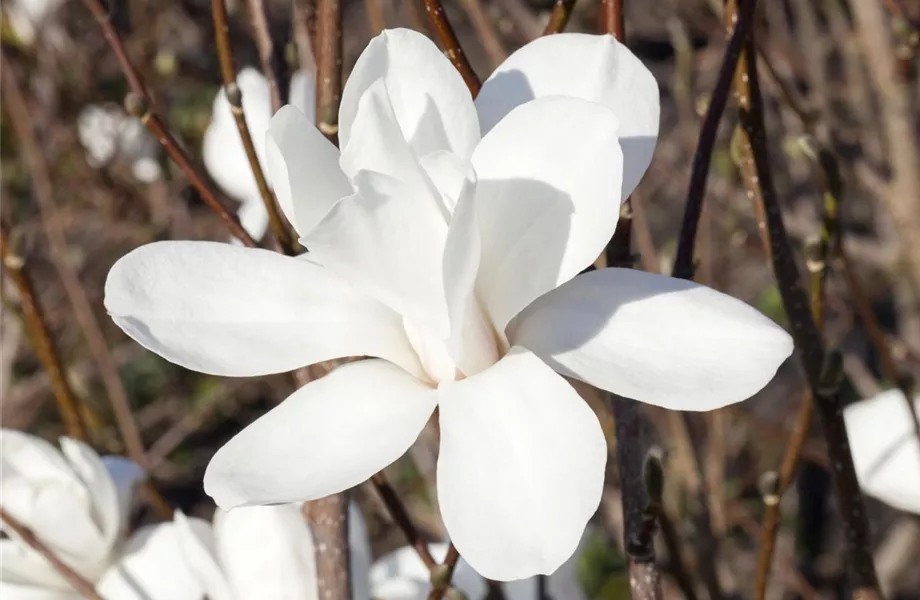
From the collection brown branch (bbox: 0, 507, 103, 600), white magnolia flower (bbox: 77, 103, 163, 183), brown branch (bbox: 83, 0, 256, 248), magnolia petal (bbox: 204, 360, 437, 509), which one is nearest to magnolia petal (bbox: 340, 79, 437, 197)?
magnolia petal (bbox: 204, 360, 437, 509)

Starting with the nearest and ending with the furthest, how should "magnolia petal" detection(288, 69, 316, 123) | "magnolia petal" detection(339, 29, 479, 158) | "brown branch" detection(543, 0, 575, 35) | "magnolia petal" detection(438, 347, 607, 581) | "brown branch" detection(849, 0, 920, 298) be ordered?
"magnolia petal" detection(438, 347, 607, 581) < "magnolia petal" detection(339, 29, 479, 158) < "brown branch" detection(543, 0, 575, 35) < "magnolia petal" detection(288, 69, 316, 123) < "brown branch" detection(849, 0, 920, 298)

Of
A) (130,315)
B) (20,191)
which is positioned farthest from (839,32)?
(20,191)

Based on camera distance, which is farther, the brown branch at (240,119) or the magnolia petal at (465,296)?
the brown branch at (240,119)

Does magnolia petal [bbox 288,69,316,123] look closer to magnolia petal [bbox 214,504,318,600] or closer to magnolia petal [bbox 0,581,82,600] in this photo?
magnolia petal [bbox 214,504,318,600]

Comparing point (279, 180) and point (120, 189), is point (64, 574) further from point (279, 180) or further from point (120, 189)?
point (120, 189)

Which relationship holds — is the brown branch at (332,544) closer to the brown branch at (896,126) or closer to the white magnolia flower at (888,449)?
the white magnolia flower at (888,449)

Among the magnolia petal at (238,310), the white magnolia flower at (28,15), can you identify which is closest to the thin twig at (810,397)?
the magnolia petal at (238,310)
